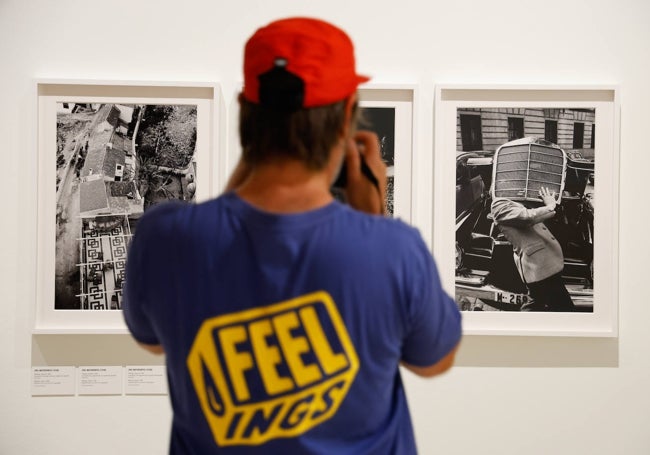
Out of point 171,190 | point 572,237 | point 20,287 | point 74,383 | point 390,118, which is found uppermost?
point 390,118

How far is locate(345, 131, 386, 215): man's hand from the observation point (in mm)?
783

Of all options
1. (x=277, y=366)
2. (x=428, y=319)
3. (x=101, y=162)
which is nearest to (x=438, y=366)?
(x=428, y=319)

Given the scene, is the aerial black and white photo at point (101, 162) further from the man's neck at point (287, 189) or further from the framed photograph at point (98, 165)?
the man's neck at point (287, 189)

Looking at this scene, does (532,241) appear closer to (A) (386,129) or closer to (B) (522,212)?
(B) (522,212)

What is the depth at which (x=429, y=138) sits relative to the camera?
5.41 ft

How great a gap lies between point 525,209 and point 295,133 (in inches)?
45.0

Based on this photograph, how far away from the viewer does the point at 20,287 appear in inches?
65.2

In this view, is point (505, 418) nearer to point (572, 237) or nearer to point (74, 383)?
point (572, 237)

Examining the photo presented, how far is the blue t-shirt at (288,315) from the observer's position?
25.8 inches

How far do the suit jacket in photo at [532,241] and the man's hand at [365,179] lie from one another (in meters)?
0.95

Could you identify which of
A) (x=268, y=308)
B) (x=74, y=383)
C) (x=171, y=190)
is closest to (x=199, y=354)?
(x=268, y=308)

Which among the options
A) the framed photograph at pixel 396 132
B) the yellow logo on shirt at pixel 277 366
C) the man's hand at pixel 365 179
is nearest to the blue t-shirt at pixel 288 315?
the yellow logo on shirt at pixel 277 366

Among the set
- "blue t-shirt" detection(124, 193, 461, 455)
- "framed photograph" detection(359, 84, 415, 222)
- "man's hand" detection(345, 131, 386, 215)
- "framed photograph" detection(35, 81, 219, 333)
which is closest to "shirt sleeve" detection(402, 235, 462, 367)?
"blue t-shirt" detection(124, 193, 461, 455)

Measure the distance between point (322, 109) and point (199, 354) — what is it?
1.07 ft
